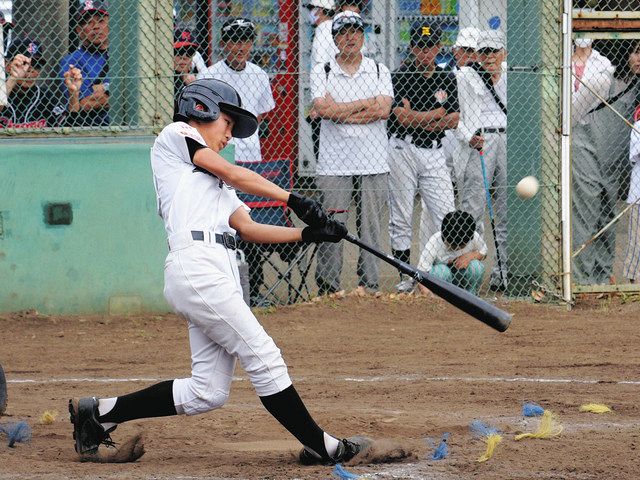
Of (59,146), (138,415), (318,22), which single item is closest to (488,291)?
(318,22)

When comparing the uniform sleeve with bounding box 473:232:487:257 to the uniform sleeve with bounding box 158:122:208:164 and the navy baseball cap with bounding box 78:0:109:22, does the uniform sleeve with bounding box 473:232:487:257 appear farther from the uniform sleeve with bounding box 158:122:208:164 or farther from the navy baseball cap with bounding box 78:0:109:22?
the uniform sleeve with bounding box 158:122:208:164

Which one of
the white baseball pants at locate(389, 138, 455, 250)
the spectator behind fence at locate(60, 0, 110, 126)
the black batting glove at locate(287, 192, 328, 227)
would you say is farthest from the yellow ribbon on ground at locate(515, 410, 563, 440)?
the spectator behind fence at locate(60, 0, 110, 126)

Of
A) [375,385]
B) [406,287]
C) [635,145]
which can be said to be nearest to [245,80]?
[406,287]

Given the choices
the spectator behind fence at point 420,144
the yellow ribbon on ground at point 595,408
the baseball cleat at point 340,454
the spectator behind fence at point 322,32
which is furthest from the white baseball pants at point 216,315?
the spectator behind fence at point 322,32

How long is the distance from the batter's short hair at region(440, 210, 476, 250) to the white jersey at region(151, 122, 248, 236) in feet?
17.3

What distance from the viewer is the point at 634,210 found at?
10570mm

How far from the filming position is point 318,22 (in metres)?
11.2

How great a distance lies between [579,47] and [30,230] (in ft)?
16.9

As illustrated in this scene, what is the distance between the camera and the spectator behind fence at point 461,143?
1084 cm

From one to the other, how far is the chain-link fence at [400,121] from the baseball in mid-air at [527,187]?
0.06ft

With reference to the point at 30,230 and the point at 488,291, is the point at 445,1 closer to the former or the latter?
the point at 488,291

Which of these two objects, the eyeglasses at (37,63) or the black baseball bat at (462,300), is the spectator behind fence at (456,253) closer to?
the eyeglasses at (37,63)

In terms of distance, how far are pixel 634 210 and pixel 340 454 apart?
6231mm

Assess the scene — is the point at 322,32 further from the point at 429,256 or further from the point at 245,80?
the point at 429,256
